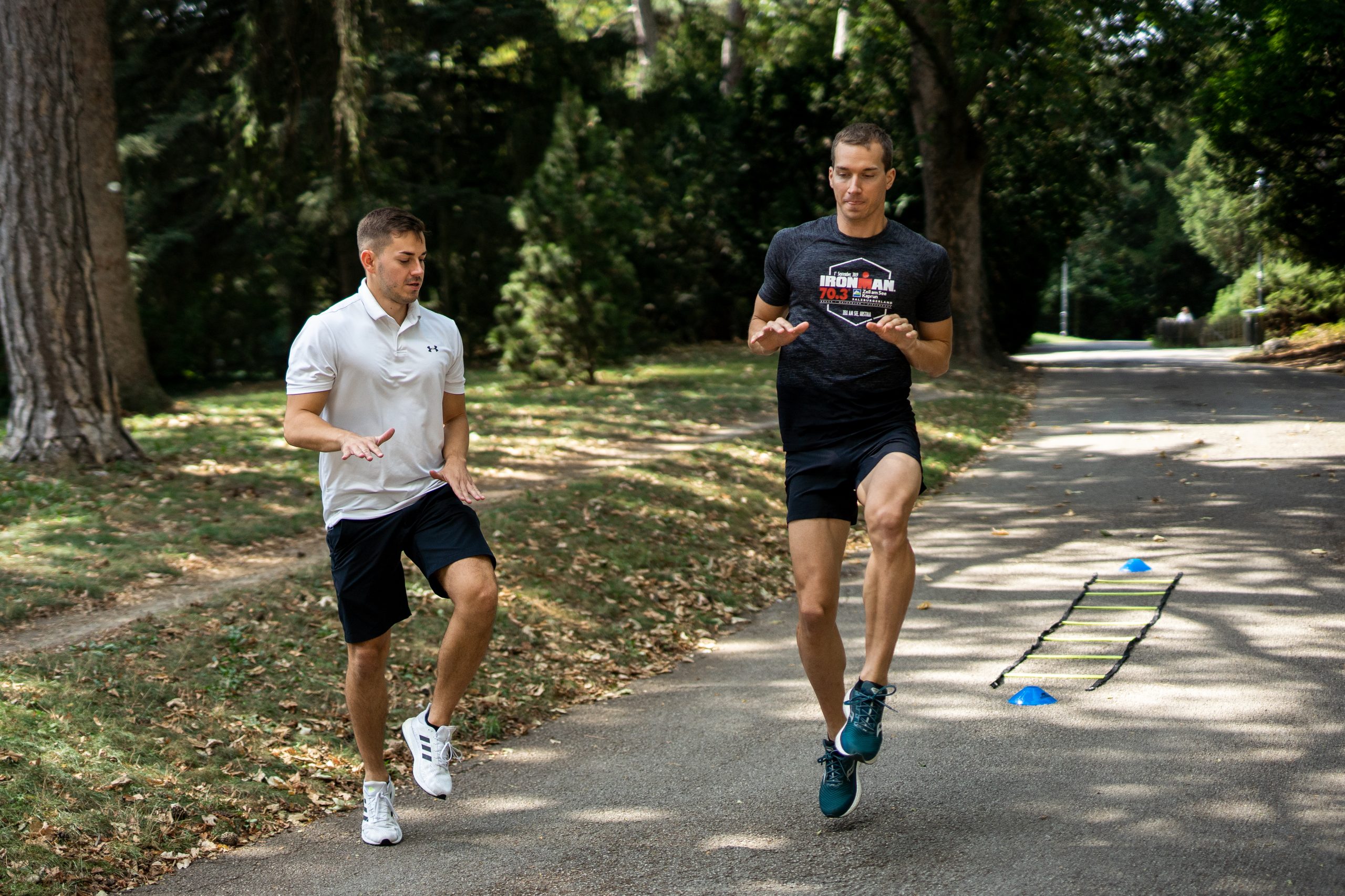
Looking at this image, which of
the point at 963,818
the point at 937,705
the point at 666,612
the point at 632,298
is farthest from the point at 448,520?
the point at 632,298

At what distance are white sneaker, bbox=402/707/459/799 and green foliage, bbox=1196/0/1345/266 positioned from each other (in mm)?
22714

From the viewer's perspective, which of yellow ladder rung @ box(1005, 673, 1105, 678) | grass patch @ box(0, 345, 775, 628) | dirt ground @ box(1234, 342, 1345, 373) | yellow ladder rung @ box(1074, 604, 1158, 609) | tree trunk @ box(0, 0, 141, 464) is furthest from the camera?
dirt ground @ box(1234, 342, 1345, 373)

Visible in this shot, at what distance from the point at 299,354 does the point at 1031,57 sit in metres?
23.4

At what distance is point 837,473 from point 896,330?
0.64 m

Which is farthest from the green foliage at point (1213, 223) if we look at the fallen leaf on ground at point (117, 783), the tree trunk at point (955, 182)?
the fallen leaf on ground at point (117, 783)

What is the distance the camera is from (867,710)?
4.41 metres

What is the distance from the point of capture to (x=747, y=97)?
3472 centimetres

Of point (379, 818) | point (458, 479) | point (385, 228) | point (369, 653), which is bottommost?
point (379, 818)

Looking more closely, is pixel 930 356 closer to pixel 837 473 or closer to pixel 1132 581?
pixel 837 473

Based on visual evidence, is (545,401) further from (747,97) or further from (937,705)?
(747,97)

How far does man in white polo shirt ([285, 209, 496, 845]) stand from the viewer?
15.1ft

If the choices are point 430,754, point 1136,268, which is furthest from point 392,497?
point 1136,268

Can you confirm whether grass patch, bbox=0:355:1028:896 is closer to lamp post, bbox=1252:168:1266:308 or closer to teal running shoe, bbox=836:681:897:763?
teal running shoe, bbox=836:681:897:763

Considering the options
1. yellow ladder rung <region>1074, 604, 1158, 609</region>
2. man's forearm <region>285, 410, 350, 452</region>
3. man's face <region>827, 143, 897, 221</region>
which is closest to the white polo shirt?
man's forearm <region>285, 410, 350, 452</region>
